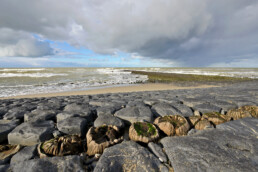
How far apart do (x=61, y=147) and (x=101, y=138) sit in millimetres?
635

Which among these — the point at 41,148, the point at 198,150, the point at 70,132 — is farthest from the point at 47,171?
the point at 198,150

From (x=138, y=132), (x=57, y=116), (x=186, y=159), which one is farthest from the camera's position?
(x=57, y=116)

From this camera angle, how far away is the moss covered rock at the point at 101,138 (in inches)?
77.9

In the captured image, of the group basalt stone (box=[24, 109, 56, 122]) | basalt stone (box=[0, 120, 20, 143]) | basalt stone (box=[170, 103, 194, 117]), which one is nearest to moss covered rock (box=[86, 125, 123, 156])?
basalt stone (box=[24, 109, 56, 122])

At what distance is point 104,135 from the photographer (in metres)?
2.32

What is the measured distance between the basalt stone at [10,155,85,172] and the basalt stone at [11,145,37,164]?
202 millimetres

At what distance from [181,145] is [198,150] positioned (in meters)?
0.23

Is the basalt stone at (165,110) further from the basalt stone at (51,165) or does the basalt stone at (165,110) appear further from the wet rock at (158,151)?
the basalt stone at (51,165)

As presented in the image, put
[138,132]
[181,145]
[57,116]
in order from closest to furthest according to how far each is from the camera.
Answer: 1. [181,145]
2. [138,132]
3. [57,116]

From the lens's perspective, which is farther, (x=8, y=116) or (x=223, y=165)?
(x=8, y=116)

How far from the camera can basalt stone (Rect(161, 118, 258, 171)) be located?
60.2 inches

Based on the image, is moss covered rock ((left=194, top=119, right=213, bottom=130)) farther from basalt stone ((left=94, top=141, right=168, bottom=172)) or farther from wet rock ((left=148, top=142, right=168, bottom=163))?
basalt stone ((left=94, top=141, right=168, bottom=172))

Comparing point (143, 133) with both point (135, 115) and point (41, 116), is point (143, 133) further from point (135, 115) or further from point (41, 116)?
point (41, 116)

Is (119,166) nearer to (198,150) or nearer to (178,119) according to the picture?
(198,150)
